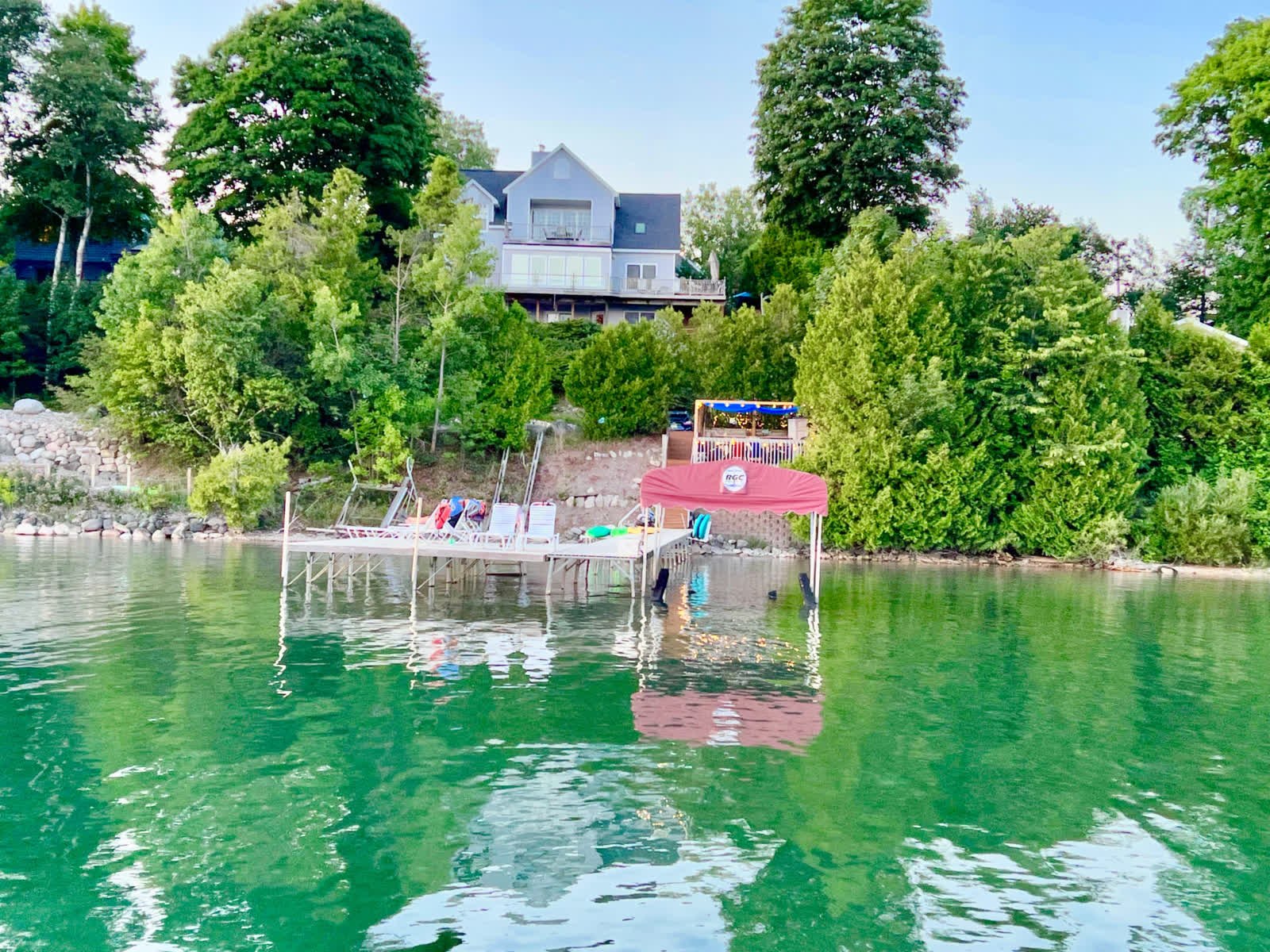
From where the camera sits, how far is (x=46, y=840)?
722 cm

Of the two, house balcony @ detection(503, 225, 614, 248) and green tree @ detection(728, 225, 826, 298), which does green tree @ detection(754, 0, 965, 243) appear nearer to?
green tree @ detection(728, 225, 826, 298)

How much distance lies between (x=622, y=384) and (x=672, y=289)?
47.5 ft

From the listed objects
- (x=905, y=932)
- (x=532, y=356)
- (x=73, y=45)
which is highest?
(x=73, y=45)

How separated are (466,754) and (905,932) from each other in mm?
4494

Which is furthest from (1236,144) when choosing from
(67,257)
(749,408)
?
(67,257)

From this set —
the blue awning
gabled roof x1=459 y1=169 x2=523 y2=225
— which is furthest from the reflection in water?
gabled roof x1=459 y1=169 x2=523 y2=225

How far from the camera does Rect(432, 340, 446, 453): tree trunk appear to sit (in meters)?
33.9

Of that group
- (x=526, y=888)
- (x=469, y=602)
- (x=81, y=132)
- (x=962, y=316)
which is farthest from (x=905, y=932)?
(x=81, y=132)

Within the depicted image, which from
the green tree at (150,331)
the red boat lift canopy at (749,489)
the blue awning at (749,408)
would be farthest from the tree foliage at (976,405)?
the green tree at (150,331)

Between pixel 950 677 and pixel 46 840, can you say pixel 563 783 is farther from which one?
pixel 950 677

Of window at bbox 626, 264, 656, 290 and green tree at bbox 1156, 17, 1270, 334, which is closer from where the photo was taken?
green tree at bbox 1156, 17, 1270, 334

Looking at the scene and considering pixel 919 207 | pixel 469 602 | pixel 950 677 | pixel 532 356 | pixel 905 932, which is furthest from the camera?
pixel 919 207

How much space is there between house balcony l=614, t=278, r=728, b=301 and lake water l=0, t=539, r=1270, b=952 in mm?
33009

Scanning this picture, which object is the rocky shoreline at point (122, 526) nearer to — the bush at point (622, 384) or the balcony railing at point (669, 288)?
the bush at point (622, 384)
